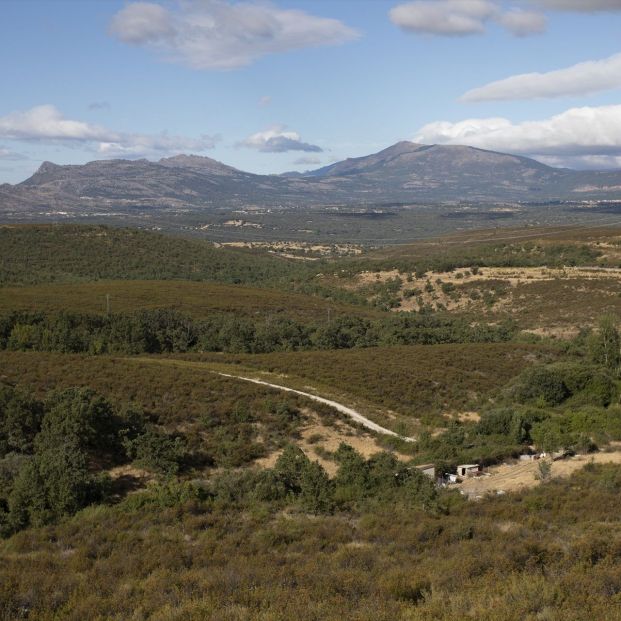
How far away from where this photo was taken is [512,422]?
75.6 ft

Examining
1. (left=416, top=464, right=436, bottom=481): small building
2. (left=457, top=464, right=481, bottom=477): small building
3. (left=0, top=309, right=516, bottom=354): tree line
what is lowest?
(left=457, top=464, right=481, bottom=477): small building

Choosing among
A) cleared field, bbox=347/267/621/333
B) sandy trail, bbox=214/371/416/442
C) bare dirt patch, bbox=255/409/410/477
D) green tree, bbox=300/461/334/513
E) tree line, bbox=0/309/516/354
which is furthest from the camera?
cleared field, bbox=347/267/621/333

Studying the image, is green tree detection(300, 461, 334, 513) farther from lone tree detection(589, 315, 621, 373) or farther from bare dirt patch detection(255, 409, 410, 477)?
lone tree detection(589, 315, 621, 373)

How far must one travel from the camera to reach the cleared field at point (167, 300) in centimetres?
5588

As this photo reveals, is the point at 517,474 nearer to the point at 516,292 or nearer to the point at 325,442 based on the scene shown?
the point at 325,442

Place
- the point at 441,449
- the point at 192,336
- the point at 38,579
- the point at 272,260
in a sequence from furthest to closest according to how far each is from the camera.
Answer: the point at 272,260 < the point at 192,336 < the point at 441,449 < the point at 38,579

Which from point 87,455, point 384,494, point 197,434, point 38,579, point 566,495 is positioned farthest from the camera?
point 197,434

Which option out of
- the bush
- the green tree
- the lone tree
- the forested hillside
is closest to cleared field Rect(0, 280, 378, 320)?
the forested hillside

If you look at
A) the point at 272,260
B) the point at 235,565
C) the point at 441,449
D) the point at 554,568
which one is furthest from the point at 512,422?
the point at 272,260

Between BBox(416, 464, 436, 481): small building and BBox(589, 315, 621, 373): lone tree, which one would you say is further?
BBox(589, 315, 621, 373): lone tree

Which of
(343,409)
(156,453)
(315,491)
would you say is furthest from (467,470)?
(156,453)

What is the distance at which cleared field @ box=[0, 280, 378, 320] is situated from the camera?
5588cm

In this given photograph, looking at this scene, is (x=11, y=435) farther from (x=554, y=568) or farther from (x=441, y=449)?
(x=554, y=568)

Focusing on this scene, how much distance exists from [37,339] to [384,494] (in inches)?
1101
